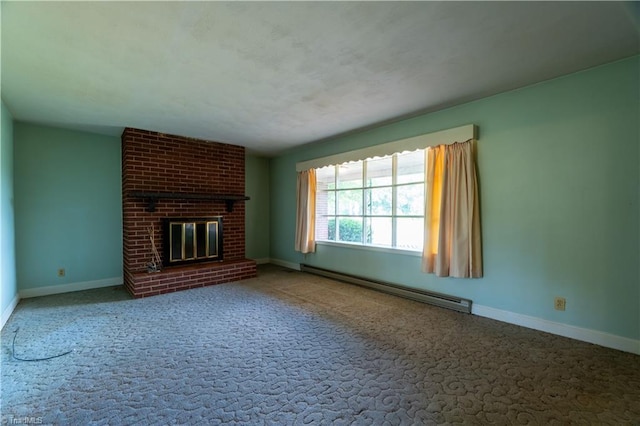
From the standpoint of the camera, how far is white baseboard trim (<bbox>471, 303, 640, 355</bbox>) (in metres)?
2.34

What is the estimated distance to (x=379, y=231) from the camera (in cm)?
434

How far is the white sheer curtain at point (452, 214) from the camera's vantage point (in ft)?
10.3

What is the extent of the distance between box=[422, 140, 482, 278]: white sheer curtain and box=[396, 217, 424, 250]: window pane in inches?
10.0

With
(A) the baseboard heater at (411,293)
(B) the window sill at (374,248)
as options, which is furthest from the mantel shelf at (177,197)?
(A) the baseboard heater at (411,293)

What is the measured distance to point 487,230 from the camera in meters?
3.12

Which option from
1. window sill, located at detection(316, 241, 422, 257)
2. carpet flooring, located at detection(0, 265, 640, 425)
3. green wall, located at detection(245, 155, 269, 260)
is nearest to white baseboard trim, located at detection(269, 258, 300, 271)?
green wall, located at detection(245, 155, 269, 260)

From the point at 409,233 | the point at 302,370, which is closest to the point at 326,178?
the point at 409,233

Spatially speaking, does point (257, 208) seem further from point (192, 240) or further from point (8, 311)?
point (8, 311)

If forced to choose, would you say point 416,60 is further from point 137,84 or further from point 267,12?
point 137,84

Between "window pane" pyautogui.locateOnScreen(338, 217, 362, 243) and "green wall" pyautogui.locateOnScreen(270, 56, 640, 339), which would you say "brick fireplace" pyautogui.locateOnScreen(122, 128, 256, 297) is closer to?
"window pane" pyautogui.locateOnScreen(338, 217, 362, 243)

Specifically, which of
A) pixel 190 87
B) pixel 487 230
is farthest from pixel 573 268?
pixel 190 87

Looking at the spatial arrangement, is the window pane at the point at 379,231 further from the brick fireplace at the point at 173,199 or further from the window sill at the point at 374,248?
the brick fireplace at the point at 173,199

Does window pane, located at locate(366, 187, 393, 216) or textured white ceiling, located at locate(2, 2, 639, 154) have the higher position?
textured white ceiling, located at locate(2, 2, 639, 154)

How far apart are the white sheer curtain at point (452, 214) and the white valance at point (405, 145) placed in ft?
0.26
